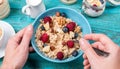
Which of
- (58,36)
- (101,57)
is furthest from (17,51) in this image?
(101,57)

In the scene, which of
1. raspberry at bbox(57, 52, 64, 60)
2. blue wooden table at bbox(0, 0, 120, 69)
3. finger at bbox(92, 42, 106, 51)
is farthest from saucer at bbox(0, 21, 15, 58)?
finger at bbox(92, 42, 106, 51)

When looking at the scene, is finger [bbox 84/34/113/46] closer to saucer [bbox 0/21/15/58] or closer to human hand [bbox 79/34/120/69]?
human hand [bbox 79/34/120/69]

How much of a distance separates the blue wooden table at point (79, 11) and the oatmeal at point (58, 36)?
4cm

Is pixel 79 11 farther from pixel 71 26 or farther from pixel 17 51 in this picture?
pixel 17 51

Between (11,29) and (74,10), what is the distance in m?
0.23

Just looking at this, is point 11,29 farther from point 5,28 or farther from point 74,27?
point 74,27

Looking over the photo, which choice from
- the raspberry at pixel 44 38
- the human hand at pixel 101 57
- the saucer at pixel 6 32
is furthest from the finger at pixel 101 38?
the saucer at pixel 6 32

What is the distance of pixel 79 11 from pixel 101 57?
0.95ft

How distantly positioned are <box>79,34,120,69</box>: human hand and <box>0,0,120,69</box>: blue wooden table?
0.10m

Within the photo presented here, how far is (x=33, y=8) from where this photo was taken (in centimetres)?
84

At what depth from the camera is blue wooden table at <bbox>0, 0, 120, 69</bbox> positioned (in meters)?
0.82

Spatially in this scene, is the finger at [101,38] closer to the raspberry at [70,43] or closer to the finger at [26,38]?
the raspberry at [70,43]

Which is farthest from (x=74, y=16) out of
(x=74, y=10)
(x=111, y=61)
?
(x=111, y=61)

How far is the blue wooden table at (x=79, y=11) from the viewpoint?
817mm
